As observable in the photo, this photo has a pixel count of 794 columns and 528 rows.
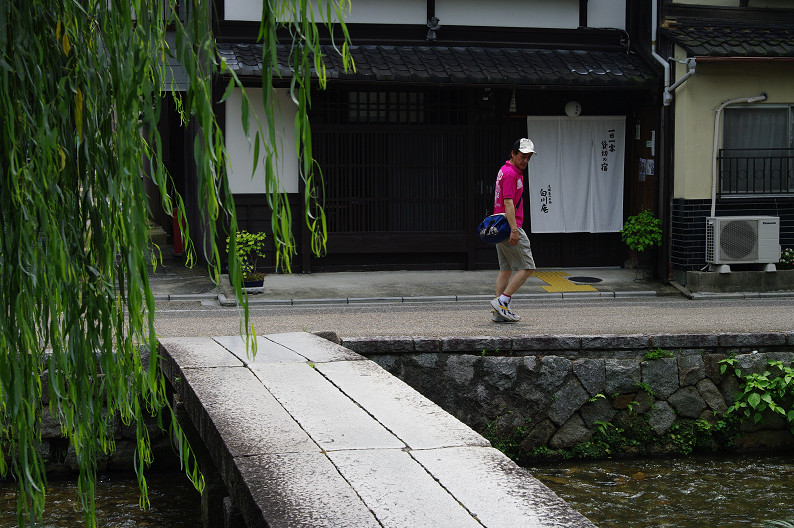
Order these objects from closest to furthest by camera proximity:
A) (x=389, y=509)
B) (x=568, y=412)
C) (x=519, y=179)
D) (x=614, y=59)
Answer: (x=389, y=509) → (x=568, y=412) → (x=519, y=179) → (x=614, y=59)

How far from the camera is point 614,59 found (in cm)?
1580

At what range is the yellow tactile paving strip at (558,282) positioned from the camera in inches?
574

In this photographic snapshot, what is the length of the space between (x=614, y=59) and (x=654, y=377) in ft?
25.0

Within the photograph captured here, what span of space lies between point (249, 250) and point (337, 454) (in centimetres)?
962

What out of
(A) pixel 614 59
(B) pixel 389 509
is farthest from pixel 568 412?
(A) pixel 614 59

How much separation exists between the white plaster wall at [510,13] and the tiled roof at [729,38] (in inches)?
63.7

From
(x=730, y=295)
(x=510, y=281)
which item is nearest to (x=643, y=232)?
(x=730, y=295)

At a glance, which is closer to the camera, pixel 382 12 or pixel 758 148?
pixel 758 148

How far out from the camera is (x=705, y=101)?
1502 centimetres

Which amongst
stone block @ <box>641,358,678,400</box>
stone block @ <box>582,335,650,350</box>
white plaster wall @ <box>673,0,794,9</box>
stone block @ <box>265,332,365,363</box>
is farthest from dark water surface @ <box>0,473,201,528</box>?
white plaster wall @ <box>673,0,794,9</box>

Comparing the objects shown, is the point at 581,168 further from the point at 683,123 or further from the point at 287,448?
the point at 287,448

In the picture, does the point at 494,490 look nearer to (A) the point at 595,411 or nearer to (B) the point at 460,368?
(B) the point at 460,368

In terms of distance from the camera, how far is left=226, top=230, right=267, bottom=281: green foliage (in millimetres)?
14262

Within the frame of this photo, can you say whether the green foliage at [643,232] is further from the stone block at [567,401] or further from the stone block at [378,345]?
the stone block at [378,345]
